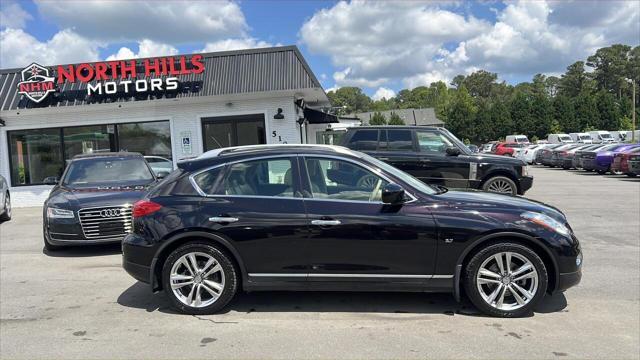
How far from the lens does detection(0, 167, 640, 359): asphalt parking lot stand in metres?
4.20

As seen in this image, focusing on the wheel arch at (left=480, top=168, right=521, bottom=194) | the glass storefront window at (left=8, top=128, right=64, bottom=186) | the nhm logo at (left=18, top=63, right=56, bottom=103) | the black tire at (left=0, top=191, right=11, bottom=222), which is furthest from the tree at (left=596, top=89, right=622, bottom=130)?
the black tire at (left=0, top=191, right=11, bottom=222)

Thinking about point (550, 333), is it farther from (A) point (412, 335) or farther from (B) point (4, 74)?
(B) point (4, 74)

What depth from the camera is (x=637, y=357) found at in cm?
409

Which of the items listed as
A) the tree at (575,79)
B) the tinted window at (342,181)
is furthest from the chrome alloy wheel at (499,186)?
the tree at (575,79)

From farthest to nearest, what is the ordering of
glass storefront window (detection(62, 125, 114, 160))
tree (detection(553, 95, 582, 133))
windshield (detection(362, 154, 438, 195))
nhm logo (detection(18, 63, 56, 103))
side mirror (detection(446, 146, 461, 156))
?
tree (detection(553, 95, 582, 133))
glass storefront window (detection(62, 125, 114, 160))
nhm logo (detection(18, 63, 56, 103))
side mirror (detection(446, 146, 461, 156))
windshield (detection(362, 154, 438, 195))

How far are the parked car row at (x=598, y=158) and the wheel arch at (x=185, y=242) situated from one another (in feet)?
68.8

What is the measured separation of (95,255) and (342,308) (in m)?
4.76

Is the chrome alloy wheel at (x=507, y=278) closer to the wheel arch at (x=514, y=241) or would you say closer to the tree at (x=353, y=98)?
the wheel arch at (x=514, y=241)

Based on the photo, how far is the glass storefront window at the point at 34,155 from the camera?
16812 millimetres

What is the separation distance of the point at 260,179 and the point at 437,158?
677 cm

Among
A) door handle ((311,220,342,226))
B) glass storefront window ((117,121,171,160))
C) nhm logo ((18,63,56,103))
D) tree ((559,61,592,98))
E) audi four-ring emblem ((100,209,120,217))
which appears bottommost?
audi four-ring emblem ((100,209,120,217))

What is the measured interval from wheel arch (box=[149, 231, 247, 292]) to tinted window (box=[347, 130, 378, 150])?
677 centimetres

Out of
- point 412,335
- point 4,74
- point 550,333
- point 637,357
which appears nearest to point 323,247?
point 412,335

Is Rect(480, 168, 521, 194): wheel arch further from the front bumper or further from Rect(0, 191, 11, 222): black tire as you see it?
Rect(0, 191, 11, 222): black tire
